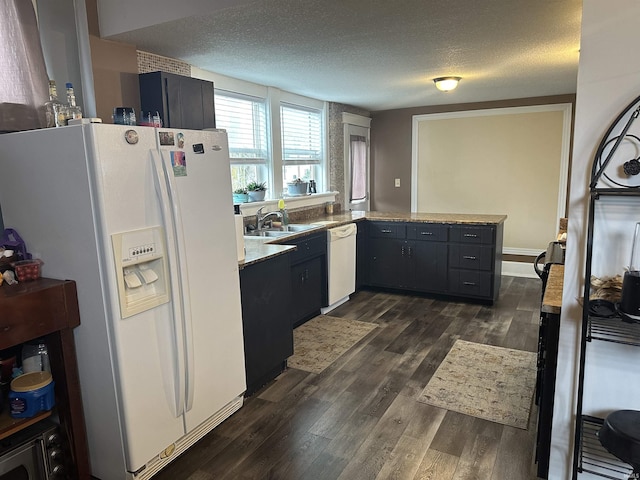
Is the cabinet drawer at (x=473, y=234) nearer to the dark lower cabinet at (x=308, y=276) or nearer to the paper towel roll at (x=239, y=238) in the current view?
the dark lower cabinet at (x=308, y=276)

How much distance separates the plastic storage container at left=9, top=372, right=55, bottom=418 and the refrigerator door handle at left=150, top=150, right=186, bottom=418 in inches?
19.9

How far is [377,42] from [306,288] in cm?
208

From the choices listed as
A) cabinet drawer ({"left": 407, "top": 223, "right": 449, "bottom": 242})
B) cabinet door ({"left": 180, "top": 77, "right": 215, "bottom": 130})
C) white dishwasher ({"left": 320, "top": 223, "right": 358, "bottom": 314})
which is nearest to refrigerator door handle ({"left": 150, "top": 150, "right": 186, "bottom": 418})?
cabinet door ({"left": 180, "top": 77, "right": 215, "bottom": 130})

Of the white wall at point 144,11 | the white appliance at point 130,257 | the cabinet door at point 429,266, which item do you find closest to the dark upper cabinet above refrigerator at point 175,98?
the white wall at point 144,11

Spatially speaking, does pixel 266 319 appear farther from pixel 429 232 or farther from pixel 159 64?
pixel 429 232

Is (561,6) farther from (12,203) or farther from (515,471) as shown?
(12,203)

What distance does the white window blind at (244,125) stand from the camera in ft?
12.3

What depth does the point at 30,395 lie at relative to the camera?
179 cm

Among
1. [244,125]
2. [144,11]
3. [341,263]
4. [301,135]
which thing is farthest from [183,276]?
[301,135]

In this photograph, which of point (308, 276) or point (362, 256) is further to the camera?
point (362, 256)

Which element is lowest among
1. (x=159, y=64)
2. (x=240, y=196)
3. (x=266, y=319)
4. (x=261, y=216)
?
(x=266, y=319)

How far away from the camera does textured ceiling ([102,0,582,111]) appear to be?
2135mm

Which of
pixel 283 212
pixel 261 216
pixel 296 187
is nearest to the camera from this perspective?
pixel 261 216

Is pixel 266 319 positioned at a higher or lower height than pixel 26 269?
lower
